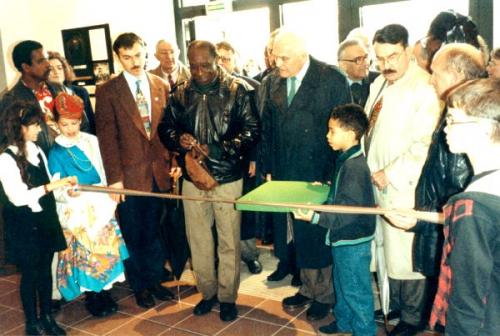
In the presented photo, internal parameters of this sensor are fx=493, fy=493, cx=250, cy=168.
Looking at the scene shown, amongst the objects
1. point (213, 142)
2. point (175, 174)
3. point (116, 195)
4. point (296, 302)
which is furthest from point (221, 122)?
point (296, 302)

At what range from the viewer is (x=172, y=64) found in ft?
14.9

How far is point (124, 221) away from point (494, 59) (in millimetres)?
2573

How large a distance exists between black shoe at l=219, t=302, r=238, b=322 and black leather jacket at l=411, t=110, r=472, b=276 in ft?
4.03

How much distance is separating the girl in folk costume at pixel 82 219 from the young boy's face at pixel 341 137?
1.52 m

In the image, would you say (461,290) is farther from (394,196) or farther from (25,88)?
(25,88)

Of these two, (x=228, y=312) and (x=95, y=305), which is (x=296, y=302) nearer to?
(x=228, y=312)

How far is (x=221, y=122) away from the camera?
2.96m

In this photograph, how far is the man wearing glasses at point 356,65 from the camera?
386cm

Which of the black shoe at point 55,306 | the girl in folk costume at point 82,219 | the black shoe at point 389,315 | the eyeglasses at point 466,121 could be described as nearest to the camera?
the eyeglasses at point 466,121

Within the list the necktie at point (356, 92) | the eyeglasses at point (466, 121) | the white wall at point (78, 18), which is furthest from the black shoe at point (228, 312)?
the white wall at point (78, 18)

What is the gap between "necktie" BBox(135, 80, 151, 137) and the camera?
325 centimetres

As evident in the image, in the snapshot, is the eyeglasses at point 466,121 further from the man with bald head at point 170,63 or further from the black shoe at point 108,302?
the man with bald head at point 170,63

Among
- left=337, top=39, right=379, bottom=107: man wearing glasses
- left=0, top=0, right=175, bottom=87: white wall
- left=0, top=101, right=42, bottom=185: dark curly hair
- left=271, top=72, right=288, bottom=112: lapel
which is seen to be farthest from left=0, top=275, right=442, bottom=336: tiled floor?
left=0, top=0, right=175, bottom=87: white wall

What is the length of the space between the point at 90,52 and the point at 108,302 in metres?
4.00
